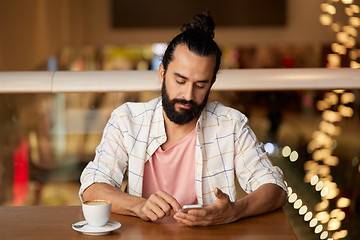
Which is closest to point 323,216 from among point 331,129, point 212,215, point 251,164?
point 331,129

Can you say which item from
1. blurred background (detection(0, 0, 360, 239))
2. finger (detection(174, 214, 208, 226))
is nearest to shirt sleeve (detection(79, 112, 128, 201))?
finger (detection(174, 214, 208, 226))

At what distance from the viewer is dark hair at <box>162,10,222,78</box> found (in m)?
1.68

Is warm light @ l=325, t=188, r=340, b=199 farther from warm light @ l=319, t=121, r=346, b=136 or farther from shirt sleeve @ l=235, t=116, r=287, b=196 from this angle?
shirt sleeve @ l=235, t=116, r=287, b=196

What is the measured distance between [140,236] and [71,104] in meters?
1.36

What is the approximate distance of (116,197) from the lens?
4.97 feet

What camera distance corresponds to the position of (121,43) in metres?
6.94

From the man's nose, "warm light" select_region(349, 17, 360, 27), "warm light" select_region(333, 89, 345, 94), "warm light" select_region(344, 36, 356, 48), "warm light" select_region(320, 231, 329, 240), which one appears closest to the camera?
the man's nose

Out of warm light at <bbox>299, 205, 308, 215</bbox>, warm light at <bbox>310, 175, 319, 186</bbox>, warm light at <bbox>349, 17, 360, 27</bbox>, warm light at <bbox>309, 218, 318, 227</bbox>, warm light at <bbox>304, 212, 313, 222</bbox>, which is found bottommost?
warm light at <bbox>309, 218, 318, 227</bbox>

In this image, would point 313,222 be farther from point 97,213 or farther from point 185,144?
point 97,213

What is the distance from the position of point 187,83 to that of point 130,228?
0.49 meters

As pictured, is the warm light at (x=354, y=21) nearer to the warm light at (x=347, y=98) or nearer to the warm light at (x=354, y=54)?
the warm light at (x=354, y=54)

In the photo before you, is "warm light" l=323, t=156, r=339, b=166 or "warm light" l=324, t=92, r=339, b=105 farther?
"warm light" l=323, t=156, r=339, b=166

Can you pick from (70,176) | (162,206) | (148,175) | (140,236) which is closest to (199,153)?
(148,175)

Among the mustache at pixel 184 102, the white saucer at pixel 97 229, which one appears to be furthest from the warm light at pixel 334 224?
the white saucer at pixel 97 229
